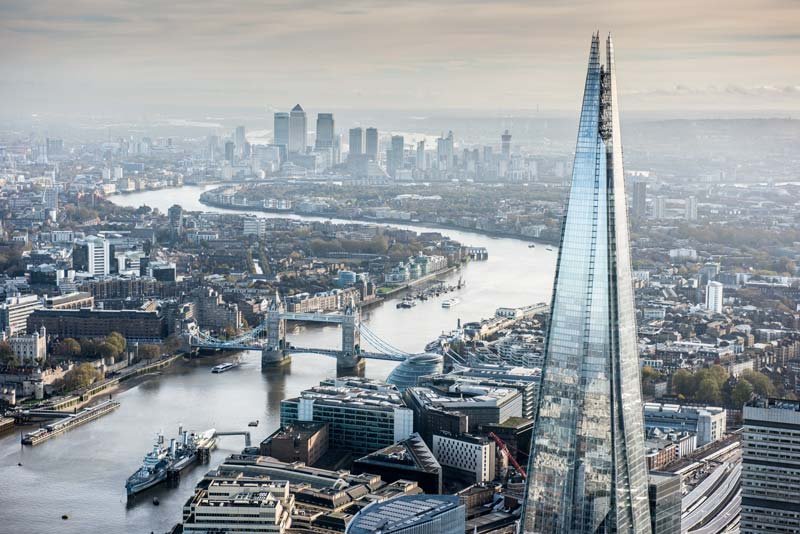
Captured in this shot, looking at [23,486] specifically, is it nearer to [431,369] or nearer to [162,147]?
[431,369]

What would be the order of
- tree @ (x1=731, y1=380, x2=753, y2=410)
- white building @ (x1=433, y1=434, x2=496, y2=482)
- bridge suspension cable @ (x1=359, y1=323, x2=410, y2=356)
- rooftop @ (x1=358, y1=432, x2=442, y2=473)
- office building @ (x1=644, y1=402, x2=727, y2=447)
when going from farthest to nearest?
bridge suspension cable @ (x1=359, y1=323, x2=410, y2=356) → tree @ (x1=731, y1=380, x2=753, y2=410) → office building @ (x1=644, y1=402, x2=727, y2=447) → white building @ (x1=433, y1=434, x2=496, y2=482) → rooftop @ (x1=358, y1=432, x2=442, y2=473)

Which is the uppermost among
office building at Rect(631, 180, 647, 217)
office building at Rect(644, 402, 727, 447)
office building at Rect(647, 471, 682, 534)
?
office building at Rect(631, 180, 647, 217)

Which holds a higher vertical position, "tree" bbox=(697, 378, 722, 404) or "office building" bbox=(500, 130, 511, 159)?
"office building" bbox=(500, 130, 511, 159)

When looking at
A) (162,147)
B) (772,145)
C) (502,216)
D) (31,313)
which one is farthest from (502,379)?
(162,147)

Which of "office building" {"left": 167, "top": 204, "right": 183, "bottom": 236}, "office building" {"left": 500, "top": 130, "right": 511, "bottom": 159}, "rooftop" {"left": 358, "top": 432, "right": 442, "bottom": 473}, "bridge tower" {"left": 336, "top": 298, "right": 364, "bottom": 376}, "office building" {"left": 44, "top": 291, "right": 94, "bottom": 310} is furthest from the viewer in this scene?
"office building" {"left": 500, "top": 130, "right": 511, "bottom": 159}

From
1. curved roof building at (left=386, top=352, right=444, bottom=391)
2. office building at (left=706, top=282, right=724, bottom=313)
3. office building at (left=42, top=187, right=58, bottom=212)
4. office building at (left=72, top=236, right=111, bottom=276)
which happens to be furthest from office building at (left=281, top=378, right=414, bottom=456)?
office building at (left=42, top=187, right=58, bottom=212)

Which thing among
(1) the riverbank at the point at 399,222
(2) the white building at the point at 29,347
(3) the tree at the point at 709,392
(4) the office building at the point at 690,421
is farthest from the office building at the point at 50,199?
(4) the office building at the point at 690,421

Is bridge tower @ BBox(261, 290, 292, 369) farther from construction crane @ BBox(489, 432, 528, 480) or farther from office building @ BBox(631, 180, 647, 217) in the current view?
office building @ BBox(631, 180, 647, 217)

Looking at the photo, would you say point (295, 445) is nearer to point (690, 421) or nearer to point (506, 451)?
point (506, 451)
